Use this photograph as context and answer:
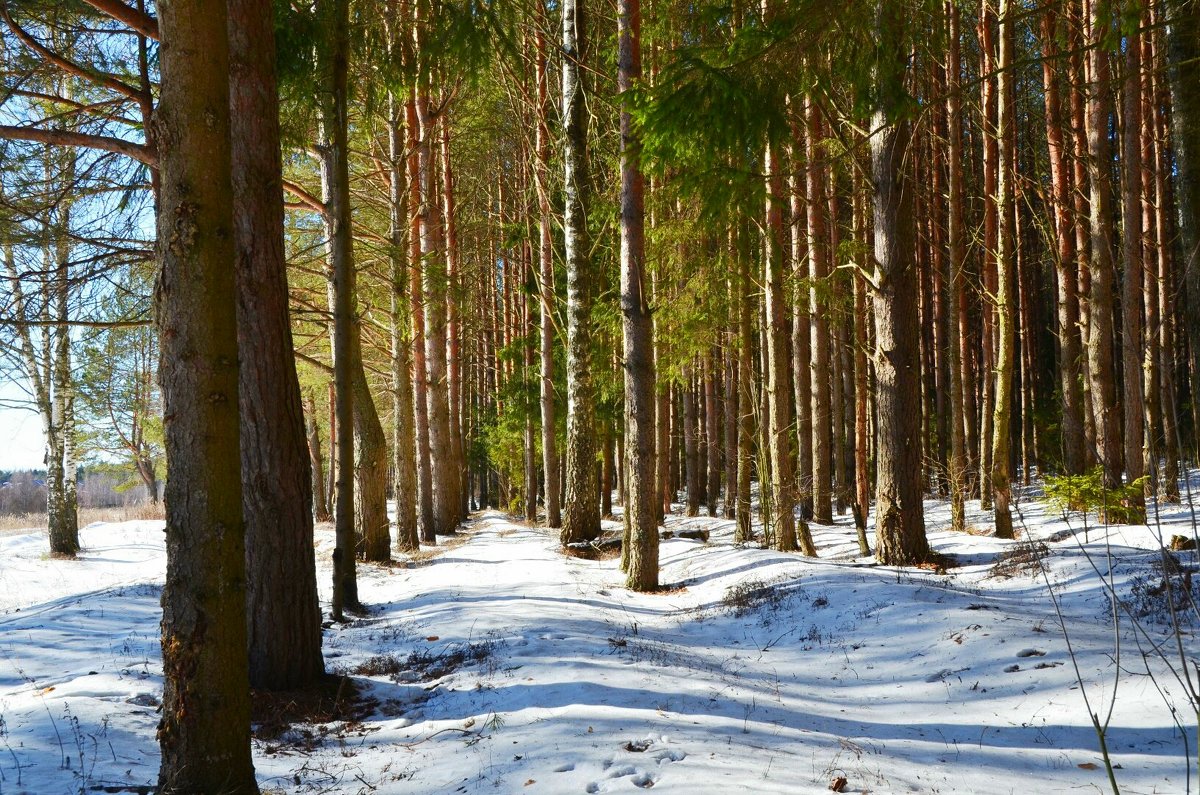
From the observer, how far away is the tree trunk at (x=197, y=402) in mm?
3205

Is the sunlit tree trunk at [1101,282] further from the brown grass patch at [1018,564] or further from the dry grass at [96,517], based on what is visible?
the dry grass at [96,517]

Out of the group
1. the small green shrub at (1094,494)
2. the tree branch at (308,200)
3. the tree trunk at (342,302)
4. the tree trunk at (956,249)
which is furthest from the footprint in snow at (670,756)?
the tree trunk at (956,249)

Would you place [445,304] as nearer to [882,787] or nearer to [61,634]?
[61,634]

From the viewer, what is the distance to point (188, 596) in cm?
323

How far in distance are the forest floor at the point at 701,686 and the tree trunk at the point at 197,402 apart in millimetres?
710

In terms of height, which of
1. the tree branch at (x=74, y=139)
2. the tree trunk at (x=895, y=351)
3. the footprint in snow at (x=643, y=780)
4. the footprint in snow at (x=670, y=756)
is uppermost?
the tree branch at (x=74, y=139)

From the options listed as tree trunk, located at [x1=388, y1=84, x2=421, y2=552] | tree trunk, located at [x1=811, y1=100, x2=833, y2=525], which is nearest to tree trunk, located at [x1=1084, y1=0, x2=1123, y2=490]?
tree trunk, located at [x1=811, y1=100, x2=833, y2=525]

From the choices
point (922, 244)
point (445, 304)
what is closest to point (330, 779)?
point (445, 304)

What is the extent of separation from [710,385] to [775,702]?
14.5 metres

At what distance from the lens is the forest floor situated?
3.86 m

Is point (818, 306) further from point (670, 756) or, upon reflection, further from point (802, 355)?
point (670, 756)

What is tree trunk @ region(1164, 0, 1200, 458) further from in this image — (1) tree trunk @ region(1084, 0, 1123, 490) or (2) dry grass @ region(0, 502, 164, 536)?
(2) dry grass @ region(0, 502, 164, 536)

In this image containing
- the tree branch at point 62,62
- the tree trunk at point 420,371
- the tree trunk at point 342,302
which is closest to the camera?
the tree branch at point 62,62

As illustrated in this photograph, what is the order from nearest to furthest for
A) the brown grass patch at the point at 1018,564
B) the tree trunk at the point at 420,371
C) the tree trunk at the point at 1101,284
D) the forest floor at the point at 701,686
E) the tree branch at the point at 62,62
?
the forest floor at the point at 701,686
the tree branch at the point at 62,62
the brown grass patch at the point at 1018,564
the tree trunk at the point at 1101,284
the tree trunk at the point at 420,371
